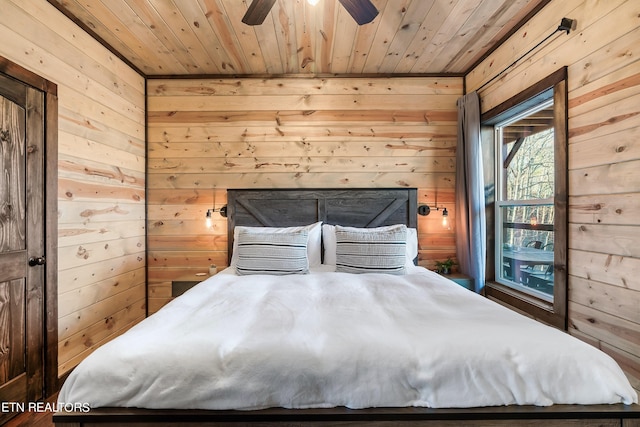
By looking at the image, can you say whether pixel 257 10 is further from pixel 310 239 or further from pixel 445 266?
pixel 445 266

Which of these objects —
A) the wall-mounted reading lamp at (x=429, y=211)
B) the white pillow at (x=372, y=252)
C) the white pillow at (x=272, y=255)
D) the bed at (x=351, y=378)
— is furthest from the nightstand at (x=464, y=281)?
the bed at (x=351, y=378)

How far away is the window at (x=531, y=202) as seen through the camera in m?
1.96

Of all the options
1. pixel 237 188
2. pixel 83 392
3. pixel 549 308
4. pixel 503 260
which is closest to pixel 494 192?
pixel 503 260

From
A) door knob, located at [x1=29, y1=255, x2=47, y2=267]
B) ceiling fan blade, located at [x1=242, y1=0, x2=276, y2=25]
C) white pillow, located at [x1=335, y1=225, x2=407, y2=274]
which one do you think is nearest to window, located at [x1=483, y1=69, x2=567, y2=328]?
white pillow, located at [x1=335, y1=225, x2=407, y2=274]

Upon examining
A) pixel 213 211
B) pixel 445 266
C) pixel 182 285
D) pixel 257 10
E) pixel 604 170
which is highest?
pixel 257 10

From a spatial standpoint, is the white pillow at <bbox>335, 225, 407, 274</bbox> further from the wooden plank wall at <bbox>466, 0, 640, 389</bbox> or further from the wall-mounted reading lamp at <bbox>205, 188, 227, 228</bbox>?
the wall-mounted reading lamp at <bbox>205, 188, 227, 228</bbox>

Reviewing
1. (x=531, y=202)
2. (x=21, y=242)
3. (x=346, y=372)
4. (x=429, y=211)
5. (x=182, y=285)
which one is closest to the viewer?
(x=346, y=372)

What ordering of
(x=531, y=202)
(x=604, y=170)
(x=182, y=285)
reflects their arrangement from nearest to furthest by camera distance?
(x=604, y=170) < (x=531, y=202) < (x=182, y=285)

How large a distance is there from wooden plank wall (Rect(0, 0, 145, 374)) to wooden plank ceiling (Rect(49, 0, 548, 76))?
0.22 meters

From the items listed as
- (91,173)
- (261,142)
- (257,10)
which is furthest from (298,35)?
(91,173)

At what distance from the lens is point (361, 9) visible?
169 centimetres

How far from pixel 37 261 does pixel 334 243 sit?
208 cm

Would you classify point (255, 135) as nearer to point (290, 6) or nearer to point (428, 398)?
point (290, 6)

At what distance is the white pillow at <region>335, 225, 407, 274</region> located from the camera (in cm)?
242
